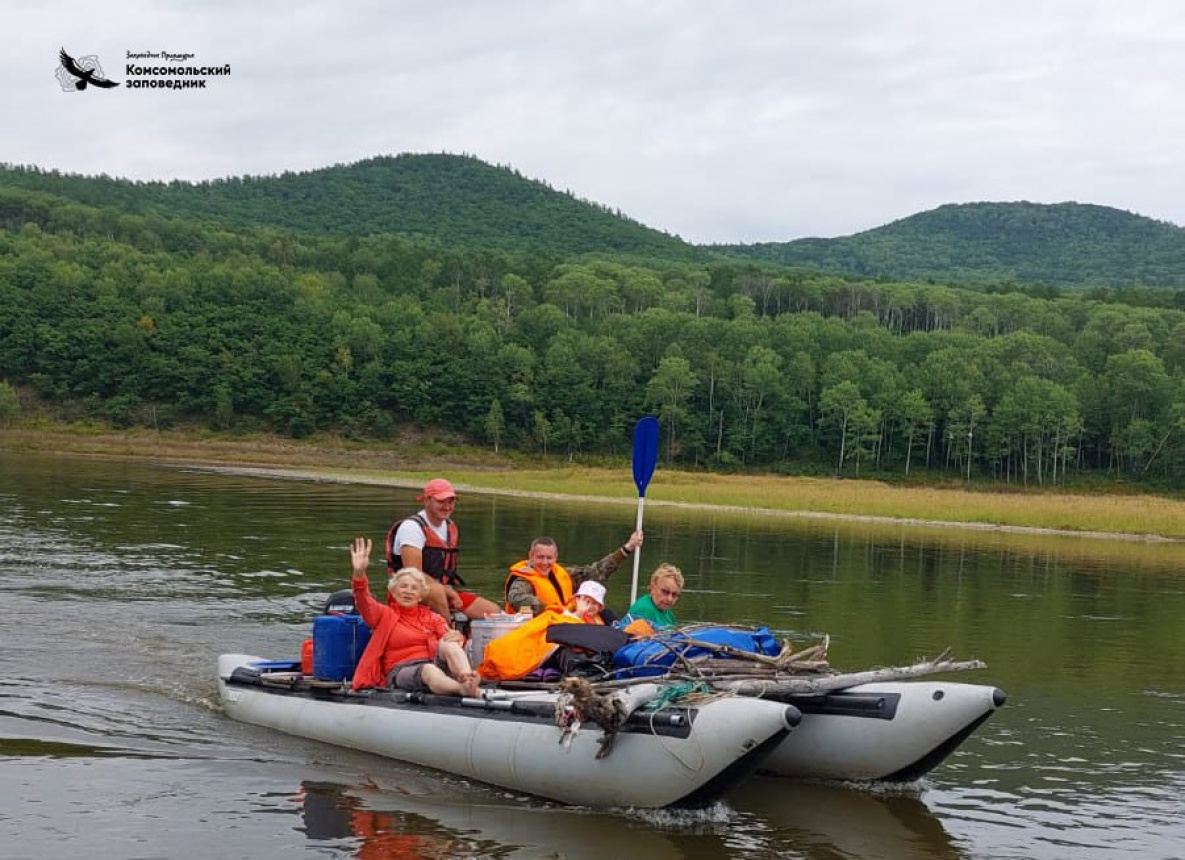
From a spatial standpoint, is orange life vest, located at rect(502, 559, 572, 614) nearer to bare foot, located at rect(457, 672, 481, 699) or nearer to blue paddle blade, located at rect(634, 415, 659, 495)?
bare foot, located at rect(457, 672, 481, 699)

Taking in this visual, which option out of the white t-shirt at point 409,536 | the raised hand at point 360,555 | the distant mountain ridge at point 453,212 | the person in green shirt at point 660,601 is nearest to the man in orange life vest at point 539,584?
the person in green shirt at point 660,601

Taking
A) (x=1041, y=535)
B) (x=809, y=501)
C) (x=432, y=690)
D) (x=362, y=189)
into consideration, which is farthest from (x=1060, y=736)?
(x=362, y=189)

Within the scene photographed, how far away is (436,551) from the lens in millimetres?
11508

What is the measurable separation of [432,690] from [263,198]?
186589 millimetres

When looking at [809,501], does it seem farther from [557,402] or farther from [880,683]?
[557,402]

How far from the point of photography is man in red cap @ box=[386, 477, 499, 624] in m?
11.1

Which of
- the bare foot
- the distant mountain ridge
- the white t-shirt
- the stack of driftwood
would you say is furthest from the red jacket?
the distant mountain ridge

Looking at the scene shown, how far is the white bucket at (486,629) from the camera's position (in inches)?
427

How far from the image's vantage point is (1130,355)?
89938mm

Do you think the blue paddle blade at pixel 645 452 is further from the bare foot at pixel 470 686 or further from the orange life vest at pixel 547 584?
the bare foot at pixel 470 686

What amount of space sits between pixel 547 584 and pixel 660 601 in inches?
40.3

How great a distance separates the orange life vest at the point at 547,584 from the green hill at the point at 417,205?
530 ft

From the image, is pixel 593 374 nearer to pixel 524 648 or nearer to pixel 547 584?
pixel 547 584

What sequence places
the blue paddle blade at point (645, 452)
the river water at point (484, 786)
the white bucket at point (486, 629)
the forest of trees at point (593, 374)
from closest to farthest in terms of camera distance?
the river water at point (484, 786), the white bucket at point (486, 629), the blue paddle blade at point (645, 452), the forest of trees at point (593, 374)
